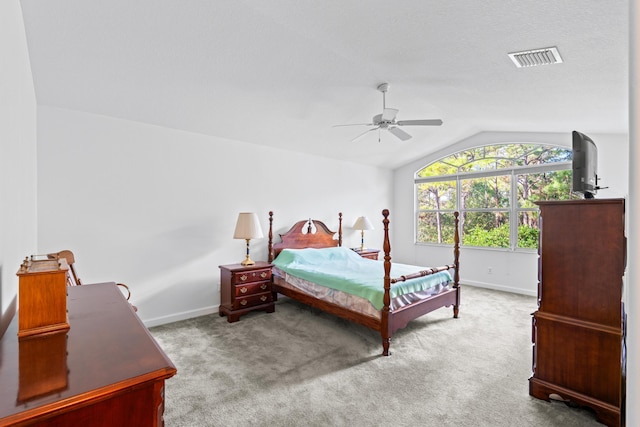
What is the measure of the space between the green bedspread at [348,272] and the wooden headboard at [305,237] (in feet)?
0.69

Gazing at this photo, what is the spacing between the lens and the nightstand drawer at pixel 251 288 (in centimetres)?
394

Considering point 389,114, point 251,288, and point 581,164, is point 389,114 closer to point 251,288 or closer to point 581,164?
point 581,164

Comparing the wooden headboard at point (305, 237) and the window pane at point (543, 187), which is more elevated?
the window pane at point (543, 187)

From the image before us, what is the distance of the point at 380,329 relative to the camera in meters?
3.01

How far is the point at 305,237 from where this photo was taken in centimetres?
504

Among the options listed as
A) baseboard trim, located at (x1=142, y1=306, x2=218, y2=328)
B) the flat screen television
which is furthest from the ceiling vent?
baseboard trim, located at (x1=142, y1=306, x2=218, y2=328)

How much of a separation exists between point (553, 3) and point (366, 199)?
4.62 metres

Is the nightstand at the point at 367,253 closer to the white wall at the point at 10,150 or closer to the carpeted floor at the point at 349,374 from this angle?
the carpeted floor at the point at 349,374

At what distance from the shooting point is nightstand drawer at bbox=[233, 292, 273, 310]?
3918 mm

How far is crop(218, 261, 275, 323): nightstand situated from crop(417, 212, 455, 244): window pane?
371 centimetres

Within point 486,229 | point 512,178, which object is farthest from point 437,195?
point 512,178

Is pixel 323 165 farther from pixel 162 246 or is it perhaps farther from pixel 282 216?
pixel 162 246

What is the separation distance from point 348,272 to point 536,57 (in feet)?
9.25

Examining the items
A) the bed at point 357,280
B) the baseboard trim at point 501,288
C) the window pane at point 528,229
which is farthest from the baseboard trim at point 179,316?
the window pane at point 528,229
